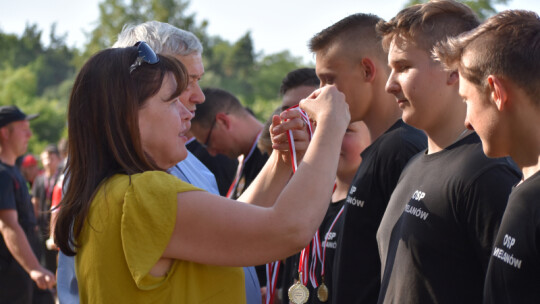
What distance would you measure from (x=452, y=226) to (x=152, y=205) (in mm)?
1172

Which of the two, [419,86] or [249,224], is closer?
[249,224]

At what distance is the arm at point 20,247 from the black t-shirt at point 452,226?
4596 millimetres

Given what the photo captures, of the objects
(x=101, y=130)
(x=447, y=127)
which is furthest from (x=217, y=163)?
(x=101, y=130)

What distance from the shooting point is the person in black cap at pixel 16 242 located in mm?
6457

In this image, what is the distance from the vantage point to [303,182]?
2.36 m

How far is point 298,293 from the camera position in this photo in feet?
11.2

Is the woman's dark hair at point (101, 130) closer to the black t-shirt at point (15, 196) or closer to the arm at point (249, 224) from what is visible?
the arm at point (249, 224)

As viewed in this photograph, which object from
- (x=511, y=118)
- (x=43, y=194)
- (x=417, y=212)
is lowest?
(x=43, y=194)

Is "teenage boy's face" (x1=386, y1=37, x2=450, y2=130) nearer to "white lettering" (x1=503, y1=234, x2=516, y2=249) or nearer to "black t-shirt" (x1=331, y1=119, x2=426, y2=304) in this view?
"black t-shirt" (x1=331, y1=119, x2=426, y2=304)

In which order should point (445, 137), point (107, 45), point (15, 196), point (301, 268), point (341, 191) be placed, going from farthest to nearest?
point (107, 45), point (15, 196), point (341, 191), point (301, 268), point (445, 137)

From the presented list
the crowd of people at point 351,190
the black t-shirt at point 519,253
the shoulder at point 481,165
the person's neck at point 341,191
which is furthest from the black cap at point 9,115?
the black t-shirt at point 519,253

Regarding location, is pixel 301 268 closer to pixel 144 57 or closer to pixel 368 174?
pixel 368 174

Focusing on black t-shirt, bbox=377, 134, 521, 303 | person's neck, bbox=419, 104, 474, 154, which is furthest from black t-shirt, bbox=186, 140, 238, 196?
black t-shirt, bbox=377, 134, 521, 303

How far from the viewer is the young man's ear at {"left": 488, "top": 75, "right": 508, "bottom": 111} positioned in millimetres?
2258
